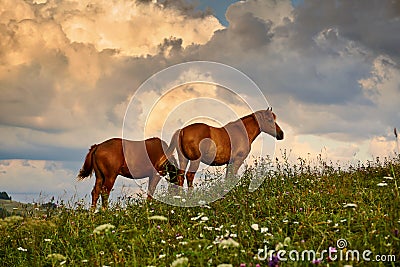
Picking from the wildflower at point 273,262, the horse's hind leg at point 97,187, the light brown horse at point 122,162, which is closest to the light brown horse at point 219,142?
the light brown horse at point 122,162

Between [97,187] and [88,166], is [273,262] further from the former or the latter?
[88,166]

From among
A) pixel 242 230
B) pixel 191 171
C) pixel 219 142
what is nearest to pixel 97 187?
pixel 191 171

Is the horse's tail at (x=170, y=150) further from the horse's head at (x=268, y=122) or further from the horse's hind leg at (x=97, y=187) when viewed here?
the horse's head at (x=268, y=122)

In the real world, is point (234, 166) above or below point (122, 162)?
above

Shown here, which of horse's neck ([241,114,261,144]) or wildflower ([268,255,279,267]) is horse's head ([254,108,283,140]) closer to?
horse's neck ([241,114,261,144])

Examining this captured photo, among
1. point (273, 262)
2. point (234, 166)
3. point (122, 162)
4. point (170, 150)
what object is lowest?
point (273, 262)

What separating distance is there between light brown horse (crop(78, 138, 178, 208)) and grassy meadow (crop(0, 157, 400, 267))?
11.4 ft

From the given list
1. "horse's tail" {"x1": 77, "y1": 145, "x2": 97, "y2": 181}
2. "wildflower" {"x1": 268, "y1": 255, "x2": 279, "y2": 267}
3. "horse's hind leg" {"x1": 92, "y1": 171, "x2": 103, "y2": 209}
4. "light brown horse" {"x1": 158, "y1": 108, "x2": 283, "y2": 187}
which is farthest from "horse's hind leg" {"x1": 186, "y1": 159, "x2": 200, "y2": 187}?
"wildflower" {"x1": 268, "y1": 255, "x2": 279, "y2": 267}

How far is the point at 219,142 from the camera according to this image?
14539 millimetres

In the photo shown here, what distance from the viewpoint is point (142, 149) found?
15.5 metres

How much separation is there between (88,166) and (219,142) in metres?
3.87

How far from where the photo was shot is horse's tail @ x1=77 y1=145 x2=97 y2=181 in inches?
575

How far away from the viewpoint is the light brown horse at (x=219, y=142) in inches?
556

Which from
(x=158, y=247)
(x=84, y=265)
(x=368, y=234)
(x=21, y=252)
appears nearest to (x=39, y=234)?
(x=21, y=252)
